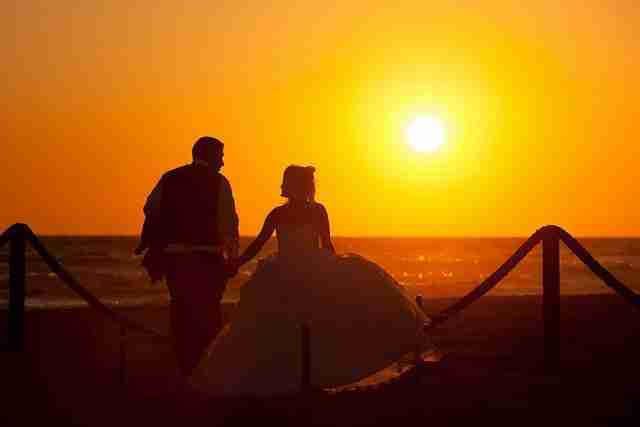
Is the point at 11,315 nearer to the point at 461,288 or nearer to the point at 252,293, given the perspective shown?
the point at 252,293

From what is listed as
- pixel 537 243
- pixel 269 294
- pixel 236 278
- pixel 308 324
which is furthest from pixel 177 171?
pixel 236 278

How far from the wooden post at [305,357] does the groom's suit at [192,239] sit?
119 cm

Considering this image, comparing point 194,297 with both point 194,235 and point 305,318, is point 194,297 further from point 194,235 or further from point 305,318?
point 305,318

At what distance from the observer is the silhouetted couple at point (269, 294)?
8.65 m

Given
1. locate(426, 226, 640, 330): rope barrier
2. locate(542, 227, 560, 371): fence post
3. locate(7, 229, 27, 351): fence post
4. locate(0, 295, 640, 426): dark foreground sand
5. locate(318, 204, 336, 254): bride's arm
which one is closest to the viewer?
locate(0, 295, 640, 426): dark foreground sand

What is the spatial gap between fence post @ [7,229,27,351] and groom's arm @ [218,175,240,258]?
3.59 meters

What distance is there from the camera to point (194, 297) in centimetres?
915

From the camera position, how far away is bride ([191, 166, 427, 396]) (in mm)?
8617

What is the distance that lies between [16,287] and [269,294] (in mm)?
4486

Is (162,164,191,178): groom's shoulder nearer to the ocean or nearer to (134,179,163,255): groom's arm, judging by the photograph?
(134,179,163,255): groom's arm

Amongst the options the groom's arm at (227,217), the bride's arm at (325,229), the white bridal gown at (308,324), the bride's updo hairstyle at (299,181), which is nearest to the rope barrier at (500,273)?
the white bridal gown at (308,324)

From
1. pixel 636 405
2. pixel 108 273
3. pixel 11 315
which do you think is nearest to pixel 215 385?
pixel 636 405

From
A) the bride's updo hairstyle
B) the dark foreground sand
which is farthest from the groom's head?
the dark foreground sand

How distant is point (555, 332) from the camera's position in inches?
422
